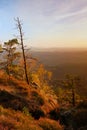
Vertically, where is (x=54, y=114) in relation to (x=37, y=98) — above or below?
below

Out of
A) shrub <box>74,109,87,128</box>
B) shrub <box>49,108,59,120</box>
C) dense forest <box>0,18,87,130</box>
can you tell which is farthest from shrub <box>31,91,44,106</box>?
shrub <box>74,109,87,128</box>

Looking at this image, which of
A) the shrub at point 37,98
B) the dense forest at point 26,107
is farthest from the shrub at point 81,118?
the shrub at point 37,98

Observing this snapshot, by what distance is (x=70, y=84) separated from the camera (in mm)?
64438

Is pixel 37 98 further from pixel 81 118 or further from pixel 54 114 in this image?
pixel 81 118

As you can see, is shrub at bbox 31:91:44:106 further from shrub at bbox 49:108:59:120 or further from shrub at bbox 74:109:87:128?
shrub at bbox 74:109:87:128

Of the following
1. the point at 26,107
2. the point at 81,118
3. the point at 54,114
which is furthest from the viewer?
the point at 54,114

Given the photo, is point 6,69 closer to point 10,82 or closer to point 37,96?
point 10,82

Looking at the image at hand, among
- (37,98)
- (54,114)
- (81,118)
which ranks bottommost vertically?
(54,114)

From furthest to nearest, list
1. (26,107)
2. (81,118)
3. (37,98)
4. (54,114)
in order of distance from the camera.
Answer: (37,98) → (54,114) → (26,107) → (81,118)

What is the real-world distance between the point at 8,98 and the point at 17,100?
1.14 meters

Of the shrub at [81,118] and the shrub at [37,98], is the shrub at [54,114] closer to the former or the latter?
the shrub at [37,98]

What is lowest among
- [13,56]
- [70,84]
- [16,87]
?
[70,84]

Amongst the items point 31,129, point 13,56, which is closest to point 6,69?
point 13,56

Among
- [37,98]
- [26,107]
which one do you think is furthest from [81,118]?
[37,98]
